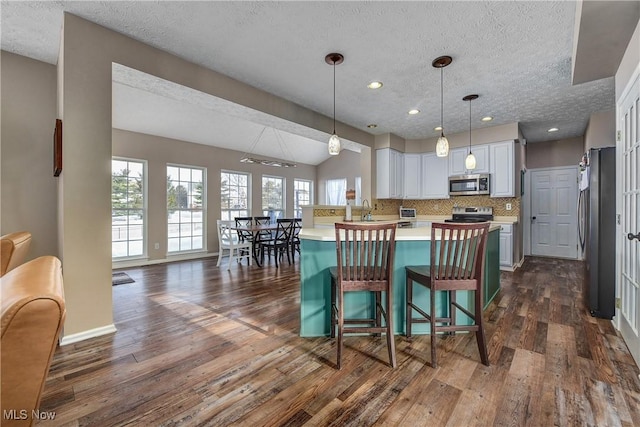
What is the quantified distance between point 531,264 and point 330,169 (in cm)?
589

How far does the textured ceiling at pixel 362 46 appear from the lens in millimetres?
2172

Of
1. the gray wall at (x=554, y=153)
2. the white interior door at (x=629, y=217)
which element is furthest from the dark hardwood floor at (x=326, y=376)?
the gray wall at (x=554, y=153)

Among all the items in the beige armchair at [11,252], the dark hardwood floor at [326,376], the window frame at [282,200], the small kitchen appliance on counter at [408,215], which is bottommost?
the dark hardwood floor at [326,376]

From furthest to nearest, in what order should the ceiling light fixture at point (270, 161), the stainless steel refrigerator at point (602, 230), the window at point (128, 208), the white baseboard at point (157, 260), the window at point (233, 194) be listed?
the window at point (233, 194)
the ceiling light fixture at point (270, 161)
the window at point (128, 208)
the white baseboard at point (157, 260)
the stainless steel refrigerator at point (602, 230)

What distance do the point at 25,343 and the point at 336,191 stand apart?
8780mm

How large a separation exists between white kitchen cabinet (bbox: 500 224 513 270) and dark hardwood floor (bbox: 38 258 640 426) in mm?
1829

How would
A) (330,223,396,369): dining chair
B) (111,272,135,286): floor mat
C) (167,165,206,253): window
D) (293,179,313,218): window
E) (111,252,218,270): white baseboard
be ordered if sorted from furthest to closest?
(293,179,313,218): window → (167,165,206,253): window → (111,252,218,270): white baseboard → (111,272,135,286): floor mat → (330,223,396,369): dining chair

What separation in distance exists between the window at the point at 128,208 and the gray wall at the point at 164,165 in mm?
136

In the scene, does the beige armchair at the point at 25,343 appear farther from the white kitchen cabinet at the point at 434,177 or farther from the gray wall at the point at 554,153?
the gray wall at the point at 554,153

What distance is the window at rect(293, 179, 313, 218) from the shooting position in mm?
8844

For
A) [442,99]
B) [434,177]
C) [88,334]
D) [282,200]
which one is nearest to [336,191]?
[282,200]

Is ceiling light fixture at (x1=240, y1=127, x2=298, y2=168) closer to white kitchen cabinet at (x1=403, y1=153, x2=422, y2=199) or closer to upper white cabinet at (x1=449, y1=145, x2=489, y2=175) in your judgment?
white kitchen cabinet at (x1=403, y1=153, x2=422, y2=199)

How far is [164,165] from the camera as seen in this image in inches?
233

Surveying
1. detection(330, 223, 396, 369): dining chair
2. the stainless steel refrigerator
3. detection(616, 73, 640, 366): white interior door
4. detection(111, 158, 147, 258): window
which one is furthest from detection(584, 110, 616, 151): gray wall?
detection(111, 158, 147, 258): window
